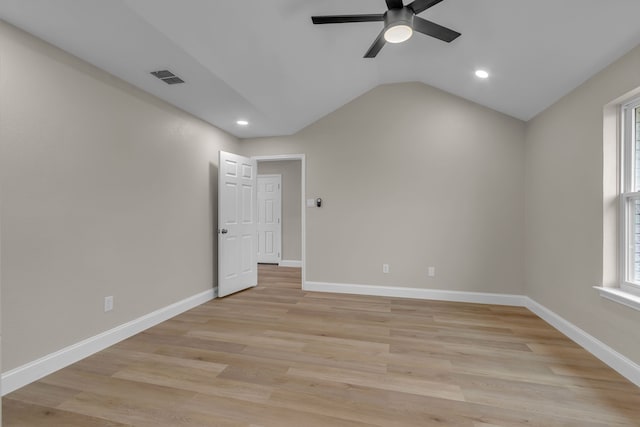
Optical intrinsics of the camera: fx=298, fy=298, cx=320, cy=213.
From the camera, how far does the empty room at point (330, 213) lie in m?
1.99

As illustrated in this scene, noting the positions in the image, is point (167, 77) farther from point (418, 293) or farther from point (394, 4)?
point (418, 293)

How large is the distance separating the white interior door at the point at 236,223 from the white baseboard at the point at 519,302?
3.25ft

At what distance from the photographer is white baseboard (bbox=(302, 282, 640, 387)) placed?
2.23m

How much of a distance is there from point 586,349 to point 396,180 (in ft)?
8.74

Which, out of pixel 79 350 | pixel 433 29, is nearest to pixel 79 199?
pixel 79 350

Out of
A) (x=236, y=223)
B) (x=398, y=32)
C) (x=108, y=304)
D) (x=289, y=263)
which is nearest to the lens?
(x=398, y=32)

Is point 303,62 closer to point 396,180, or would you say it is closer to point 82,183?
point 396,180

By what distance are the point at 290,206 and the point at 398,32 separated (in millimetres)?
5057

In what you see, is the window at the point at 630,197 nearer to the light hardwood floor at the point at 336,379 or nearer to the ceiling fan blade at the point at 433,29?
the light hardwood floor at the point at 336,379

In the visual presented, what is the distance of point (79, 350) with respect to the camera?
243 centimetres

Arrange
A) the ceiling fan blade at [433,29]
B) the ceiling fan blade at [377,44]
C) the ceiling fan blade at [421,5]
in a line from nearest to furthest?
the ceiling fan blade at [421,5]
the ceiling fan blade at [433,29]
the ceiling fan blade at [377,44]

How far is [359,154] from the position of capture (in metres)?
4.42

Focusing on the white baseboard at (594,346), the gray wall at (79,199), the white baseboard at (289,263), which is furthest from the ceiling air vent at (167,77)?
the white baseboard at (289,263)

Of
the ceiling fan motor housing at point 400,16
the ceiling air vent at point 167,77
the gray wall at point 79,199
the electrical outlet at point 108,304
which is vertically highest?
the ceiling fan motor housing at point 400,16
